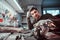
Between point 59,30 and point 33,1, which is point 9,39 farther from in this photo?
point 33,1

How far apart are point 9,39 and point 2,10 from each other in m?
2.21

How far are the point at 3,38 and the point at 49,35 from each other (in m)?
0.26

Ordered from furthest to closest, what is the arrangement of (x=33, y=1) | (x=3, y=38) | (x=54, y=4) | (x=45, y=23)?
(x=54, y=4), (x=33, y=1), (x=3, y=38), (x=45, y=23)

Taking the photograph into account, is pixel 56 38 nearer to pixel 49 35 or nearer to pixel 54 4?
pixel 49 35

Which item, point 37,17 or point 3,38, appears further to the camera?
point 37,17

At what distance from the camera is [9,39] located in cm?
68

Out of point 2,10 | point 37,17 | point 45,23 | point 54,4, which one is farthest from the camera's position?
point 2,10

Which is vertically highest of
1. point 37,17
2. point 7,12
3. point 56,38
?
point 7,12

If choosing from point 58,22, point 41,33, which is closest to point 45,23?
point 41,33

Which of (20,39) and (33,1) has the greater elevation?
(33,1)

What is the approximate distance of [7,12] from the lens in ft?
9.34

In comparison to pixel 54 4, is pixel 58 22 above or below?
below

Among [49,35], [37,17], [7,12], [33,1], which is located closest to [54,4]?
[33,1]

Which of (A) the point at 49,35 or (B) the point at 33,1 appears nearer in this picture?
(A) the point at 49,35
